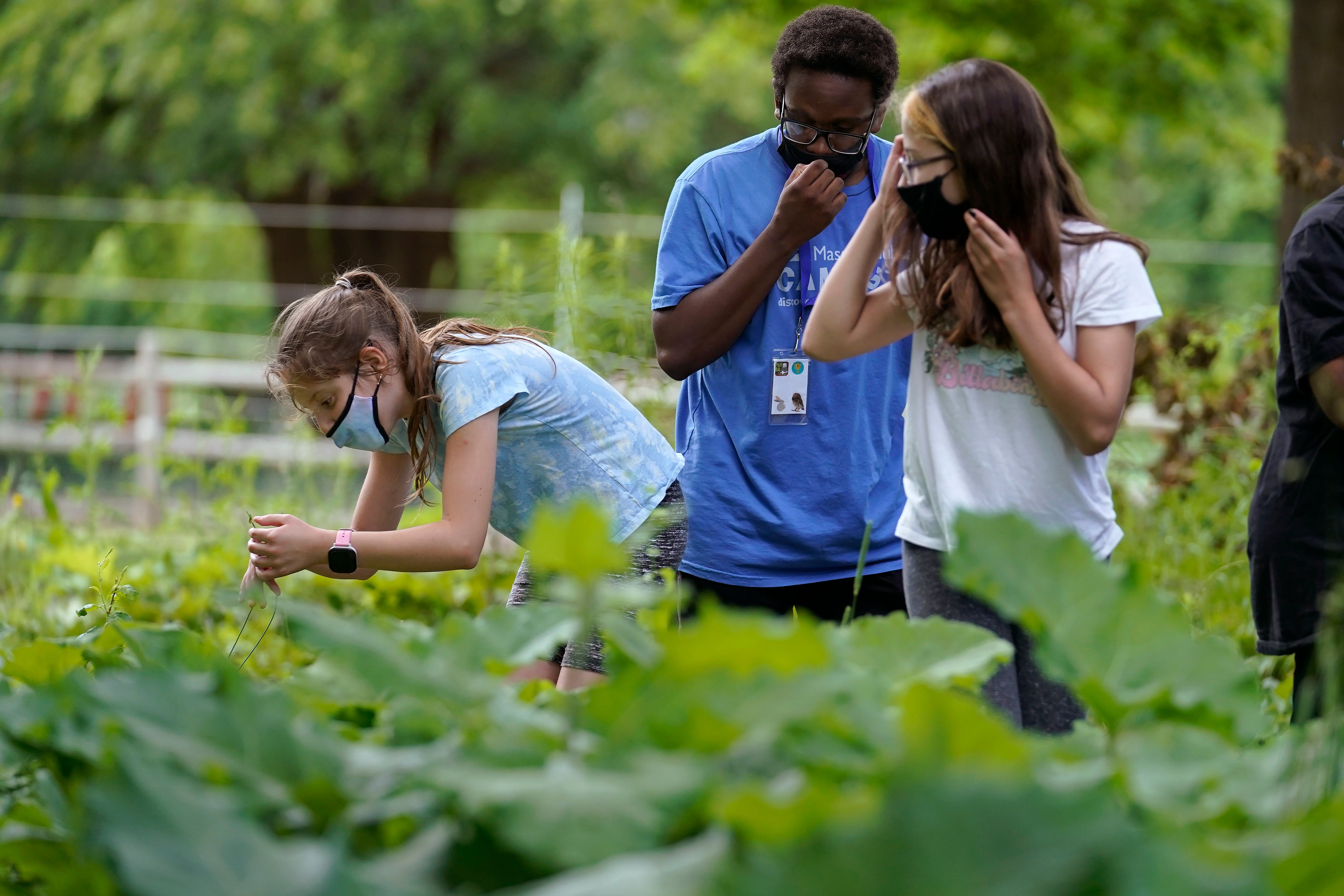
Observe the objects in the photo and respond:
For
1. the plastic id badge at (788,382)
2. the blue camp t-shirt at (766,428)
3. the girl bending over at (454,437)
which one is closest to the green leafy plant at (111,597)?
the girl bending over at (454,437)

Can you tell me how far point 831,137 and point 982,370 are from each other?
0.63 metres

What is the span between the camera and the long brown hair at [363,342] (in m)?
2.27

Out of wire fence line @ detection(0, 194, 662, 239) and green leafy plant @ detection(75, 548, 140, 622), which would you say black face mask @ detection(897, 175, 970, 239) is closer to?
green leafy plant @ detection(75, 548, 140, 622)

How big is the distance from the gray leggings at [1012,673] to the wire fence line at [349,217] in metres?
11.2

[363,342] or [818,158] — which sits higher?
[818,158]

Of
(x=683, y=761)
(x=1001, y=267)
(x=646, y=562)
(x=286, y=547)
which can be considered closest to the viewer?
(x=683, y=761)

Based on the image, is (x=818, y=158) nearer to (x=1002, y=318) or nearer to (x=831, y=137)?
(x=831, y=137)

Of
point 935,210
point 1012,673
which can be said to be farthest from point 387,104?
point 1012,673

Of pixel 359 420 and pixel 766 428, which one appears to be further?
pixel 766 428

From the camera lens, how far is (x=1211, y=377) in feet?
16.1

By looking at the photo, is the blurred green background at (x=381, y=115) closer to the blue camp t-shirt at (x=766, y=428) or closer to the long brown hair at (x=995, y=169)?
the blue camp t-shirt at (x=766, y=428)

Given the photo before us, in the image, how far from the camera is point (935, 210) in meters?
2.11

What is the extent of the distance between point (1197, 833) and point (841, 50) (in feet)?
6.49

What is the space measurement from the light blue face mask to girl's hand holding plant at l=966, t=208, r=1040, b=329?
100 centimetres
